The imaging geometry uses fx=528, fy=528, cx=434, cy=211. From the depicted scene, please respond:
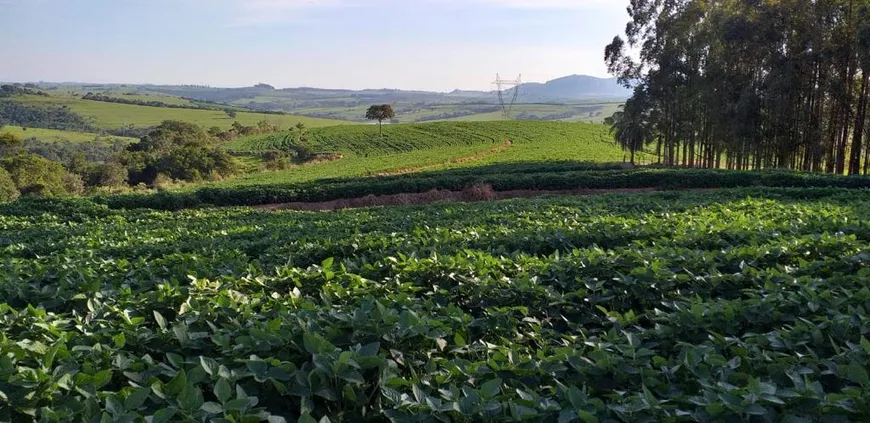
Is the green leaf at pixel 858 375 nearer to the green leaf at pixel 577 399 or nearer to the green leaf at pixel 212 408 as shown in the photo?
the green leaf at pixel 577 399

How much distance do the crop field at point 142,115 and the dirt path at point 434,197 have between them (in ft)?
328

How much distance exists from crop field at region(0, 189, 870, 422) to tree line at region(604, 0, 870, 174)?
80.1 ft

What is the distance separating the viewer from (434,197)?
25.2 meters

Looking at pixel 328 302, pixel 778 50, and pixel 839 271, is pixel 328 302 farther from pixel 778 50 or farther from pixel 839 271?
pixel 778 50

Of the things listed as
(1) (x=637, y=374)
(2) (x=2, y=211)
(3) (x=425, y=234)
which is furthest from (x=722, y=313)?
(2) (x=2, y=211)

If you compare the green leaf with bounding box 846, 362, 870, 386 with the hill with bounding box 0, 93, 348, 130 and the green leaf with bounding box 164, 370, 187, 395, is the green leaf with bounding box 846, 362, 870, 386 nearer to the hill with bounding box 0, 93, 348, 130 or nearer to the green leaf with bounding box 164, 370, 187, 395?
the green leaf with bounding box 164, 370, 187, 395

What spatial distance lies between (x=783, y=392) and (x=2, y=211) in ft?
77.9

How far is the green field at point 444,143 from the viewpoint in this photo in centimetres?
5638

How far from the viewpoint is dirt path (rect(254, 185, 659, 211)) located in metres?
24.7

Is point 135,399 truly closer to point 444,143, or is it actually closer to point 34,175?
point 34,175

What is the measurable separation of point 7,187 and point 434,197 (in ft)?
123

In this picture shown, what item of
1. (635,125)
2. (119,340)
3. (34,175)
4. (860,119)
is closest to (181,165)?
(34,175)

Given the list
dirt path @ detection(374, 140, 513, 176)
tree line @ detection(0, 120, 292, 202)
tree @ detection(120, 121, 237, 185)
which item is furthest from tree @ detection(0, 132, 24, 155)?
dirt path @ detection(374, 140, 513, 176)

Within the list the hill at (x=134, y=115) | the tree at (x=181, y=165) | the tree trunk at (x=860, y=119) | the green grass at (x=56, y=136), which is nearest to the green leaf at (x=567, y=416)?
the tree trunk at (x=860, y=119)
